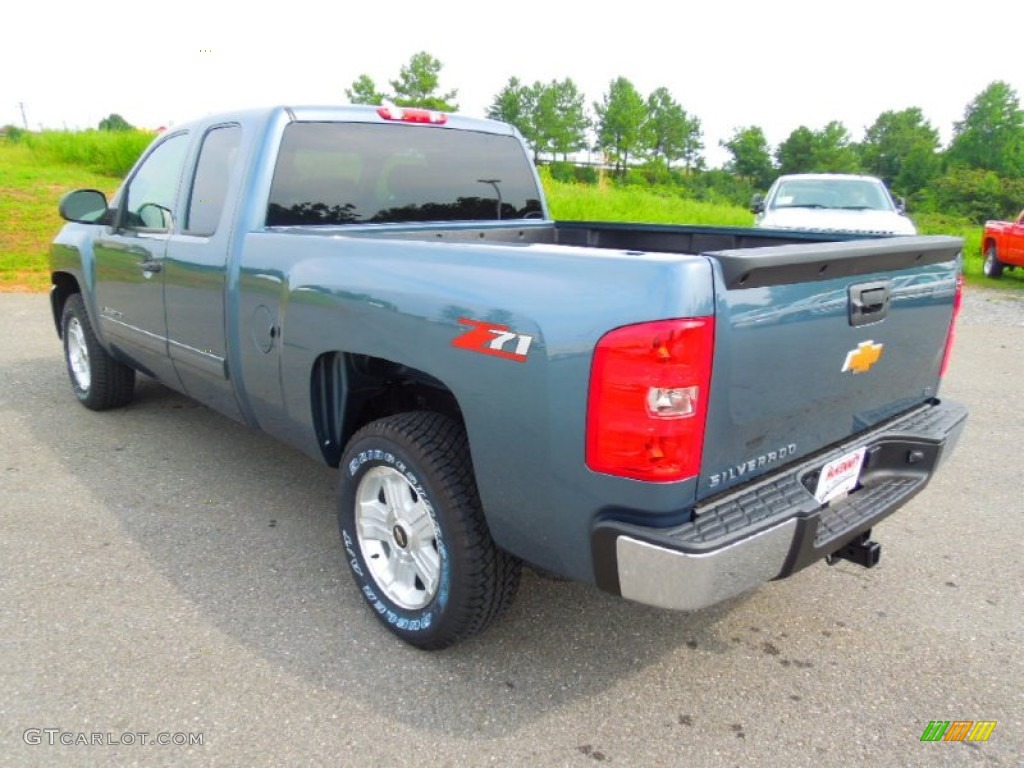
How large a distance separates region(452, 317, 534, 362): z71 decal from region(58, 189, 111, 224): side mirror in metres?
3.33

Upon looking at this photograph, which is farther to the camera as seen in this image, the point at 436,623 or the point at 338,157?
the point at 338,157

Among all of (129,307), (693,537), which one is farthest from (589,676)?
(129,307)

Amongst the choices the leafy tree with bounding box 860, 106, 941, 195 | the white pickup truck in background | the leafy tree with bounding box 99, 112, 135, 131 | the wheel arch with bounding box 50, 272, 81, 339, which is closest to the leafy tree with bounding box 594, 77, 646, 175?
the leafy tree with bounding box 860, 106, 941, 195

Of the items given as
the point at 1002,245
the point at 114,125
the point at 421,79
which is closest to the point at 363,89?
the point at 421,79

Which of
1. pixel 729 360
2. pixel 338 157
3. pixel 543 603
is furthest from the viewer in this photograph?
pixel 338 157

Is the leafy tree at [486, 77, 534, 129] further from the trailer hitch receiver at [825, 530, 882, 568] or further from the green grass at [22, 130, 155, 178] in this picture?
the trailer hitch receiver at [825, 530, 882, 568]

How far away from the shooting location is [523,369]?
1997 millimetres

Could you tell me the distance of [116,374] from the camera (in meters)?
5.07

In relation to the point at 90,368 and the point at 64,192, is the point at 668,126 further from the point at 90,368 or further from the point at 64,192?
the point at 90,368

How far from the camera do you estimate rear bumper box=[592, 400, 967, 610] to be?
187cm

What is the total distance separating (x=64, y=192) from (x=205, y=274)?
54.8ft

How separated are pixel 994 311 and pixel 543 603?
11.1 metres

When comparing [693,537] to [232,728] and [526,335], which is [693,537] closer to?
[526,335]

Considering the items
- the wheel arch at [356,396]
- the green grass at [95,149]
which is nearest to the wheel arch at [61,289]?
the wheel arch at [356,396]
